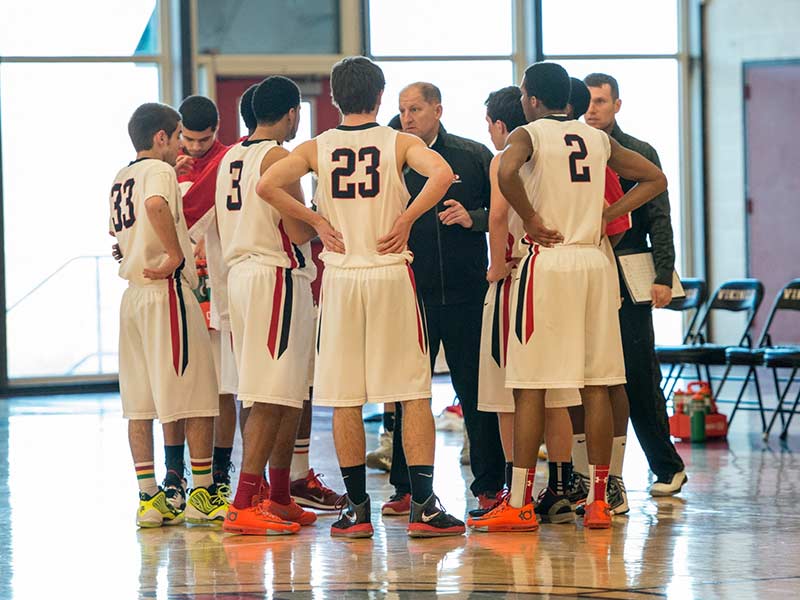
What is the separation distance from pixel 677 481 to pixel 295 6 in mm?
7060

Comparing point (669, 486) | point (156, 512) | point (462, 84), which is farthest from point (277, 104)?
point (462, 84)

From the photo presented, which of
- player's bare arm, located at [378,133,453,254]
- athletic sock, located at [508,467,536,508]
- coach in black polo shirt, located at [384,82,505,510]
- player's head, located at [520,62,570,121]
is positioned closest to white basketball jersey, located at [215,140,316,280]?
player's bare arm, located at [378,133,453,254]

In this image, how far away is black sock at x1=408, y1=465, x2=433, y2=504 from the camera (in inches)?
181

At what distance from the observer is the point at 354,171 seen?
4551 millimetres

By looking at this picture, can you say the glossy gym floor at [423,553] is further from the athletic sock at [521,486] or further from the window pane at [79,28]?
the window pane at [79,28]

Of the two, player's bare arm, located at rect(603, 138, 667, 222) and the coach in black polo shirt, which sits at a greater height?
player's bare arm, located at rect(603, 138, 667, 222)

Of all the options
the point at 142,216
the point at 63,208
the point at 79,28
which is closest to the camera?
the point at 142,216

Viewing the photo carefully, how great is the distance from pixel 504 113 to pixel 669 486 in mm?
1633

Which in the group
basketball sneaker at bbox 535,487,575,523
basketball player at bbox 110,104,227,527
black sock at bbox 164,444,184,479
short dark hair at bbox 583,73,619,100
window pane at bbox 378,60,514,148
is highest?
window pane at bbox 378,60,514,148

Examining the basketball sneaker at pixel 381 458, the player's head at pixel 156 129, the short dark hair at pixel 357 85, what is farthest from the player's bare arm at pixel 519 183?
the basketball sneaker at pixel 381 458

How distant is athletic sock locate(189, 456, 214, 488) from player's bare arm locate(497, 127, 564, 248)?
4.88ft

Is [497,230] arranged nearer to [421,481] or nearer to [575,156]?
[575,156]

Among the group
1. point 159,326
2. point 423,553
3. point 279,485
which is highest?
point 159,326

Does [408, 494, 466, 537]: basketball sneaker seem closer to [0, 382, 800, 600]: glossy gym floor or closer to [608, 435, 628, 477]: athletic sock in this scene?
[0, 382, 800, 600]: glossy gym floor
